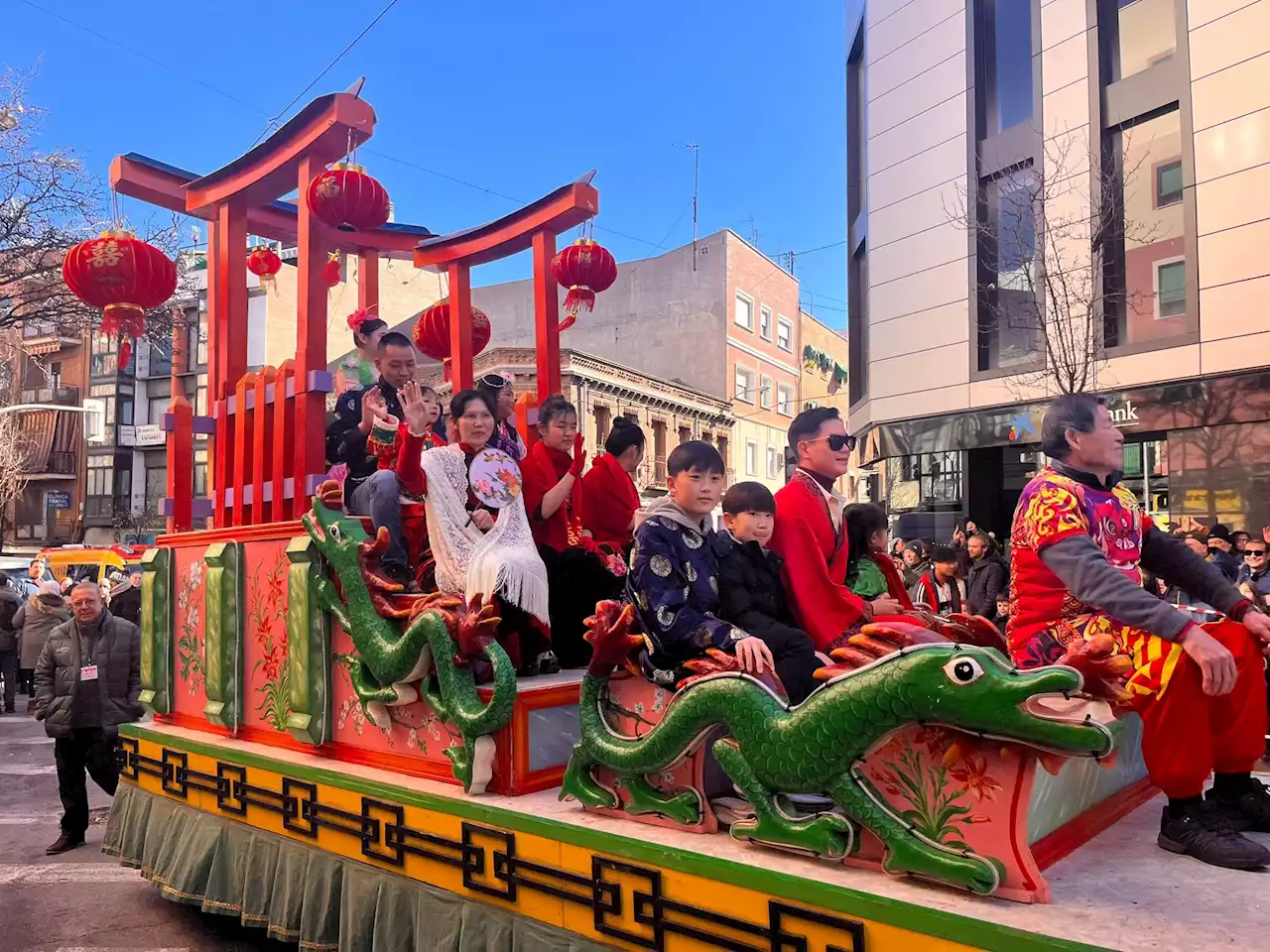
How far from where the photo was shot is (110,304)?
4.71 metres

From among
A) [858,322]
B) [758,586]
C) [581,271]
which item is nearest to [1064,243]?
[858,322]

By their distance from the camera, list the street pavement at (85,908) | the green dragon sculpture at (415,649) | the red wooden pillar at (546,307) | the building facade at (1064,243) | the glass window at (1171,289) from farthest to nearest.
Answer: the glass window at (1171,289) < the building facade at (1064,243) < the red wooden pillar at (546,307) < the street pavement at (85,908) < the green dragon sculpture at (415,649)

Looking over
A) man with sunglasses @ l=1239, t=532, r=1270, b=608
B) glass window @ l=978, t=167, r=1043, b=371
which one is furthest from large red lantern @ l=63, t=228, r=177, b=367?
glass window @ l=978, t=167, r=1043, b=371

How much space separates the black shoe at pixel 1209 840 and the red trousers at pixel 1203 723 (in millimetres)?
61

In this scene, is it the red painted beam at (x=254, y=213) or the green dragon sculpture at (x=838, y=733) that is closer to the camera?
the green dragon sculpture at (x=838, y=733)

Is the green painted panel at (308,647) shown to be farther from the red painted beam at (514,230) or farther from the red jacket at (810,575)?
the red painted beam at (514,230)

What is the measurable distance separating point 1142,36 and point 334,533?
11.0 m

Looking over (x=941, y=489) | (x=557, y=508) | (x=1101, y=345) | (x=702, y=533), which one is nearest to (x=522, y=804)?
(x=702, y=533)

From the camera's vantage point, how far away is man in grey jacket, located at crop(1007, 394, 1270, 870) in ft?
7.47

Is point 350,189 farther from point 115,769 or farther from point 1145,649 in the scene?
point 115,769

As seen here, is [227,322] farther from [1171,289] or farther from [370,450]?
[1171,289]

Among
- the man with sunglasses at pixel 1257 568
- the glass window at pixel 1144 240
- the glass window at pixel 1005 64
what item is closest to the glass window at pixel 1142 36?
the glass window at pixel 1144 240

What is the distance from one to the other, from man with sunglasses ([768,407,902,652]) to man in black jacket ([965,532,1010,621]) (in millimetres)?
4155

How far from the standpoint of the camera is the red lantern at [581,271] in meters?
5.73
